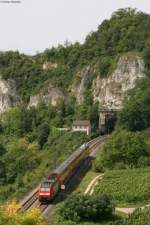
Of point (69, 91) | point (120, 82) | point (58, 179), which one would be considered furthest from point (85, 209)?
point (69, 91)

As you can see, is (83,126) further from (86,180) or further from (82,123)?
(86,180)

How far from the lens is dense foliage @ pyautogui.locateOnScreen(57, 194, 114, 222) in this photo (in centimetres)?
4766

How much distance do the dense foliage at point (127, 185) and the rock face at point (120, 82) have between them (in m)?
54.2

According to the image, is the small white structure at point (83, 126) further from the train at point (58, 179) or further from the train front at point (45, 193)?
the train front at point (45, 193)

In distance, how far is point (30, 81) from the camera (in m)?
146

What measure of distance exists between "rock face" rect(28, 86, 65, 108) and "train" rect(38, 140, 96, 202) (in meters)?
57.1

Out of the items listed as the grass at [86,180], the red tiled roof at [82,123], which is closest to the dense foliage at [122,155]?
the grass at [86,180]

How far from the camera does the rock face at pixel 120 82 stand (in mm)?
118125

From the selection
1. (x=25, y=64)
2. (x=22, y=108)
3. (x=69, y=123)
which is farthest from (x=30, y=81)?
(x=69, y=123)

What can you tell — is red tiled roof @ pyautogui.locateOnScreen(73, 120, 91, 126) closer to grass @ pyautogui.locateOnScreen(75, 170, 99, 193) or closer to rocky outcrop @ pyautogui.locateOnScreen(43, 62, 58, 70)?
rocky outcrop @ pyautogui.locateOnScreen(43, 62, 58, 70)

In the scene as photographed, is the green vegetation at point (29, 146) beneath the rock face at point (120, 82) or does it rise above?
beneath

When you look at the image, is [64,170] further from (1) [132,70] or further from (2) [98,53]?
(2) [98,53]

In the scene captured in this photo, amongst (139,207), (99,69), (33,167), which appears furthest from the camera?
(99,69)

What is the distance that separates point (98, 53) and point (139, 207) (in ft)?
282
